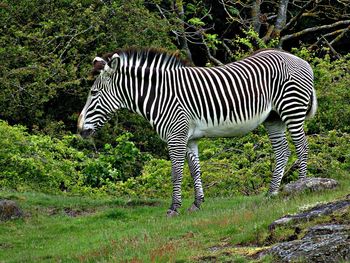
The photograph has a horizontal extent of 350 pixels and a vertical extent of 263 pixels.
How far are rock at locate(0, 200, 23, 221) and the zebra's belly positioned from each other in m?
3.97

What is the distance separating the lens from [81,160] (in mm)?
23875

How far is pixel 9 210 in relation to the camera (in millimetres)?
15344

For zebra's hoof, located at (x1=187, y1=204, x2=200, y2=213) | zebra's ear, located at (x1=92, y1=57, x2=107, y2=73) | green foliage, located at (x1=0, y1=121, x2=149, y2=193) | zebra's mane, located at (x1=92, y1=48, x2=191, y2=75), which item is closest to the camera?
zebra's hoof, located at (x1=187, y1=204, x2=200, y2=213)

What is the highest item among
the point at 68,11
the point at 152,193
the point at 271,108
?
the point at 68,11

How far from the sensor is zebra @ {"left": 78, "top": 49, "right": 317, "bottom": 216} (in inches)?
579

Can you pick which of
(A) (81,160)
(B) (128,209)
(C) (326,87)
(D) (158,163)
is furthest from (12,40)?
(B) (128,209)

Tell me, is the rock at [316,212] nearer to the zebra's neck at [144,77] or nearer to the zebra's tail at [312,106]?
the zebra's neck at [144,77]

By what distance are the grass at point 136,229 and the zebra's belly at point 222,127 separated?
145cm

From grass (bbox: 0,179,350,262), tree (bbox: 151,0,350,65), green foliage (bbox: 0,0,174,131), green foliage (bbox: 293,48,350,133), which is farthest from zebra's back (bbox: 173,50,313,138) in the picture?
tree (bbox: 151,0,350,65)

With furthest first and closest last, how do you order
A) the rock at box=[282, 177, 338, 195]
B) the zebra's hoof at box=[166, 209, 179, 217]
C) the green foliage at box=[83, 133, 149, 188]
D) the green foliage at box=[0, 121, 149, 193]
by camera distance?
the green foliage at box=[83, 133, 149, 188] → the green foliage at box=[0, 121, 149, 193] → the zebra's hoof at box=[166, 209, 179, 217] → the rock at box=[282, 177, 338, 195]

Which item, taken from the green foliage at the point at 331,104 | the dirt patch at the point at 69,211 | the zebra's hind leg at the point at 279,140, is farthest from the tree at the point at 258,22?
the dirt patch at the point at 69,211

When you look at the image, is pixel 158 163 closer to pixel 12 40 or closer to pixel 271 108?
pixel 271 108

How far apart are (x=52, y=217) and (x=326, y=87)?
12.0m

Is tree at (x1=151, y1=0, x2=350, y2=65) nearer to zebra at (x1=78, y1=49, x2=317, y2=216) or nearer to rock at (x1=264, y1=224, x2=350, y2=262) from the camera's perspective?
zebra at (x1=78, y1=49, x2=317, y2=216)
